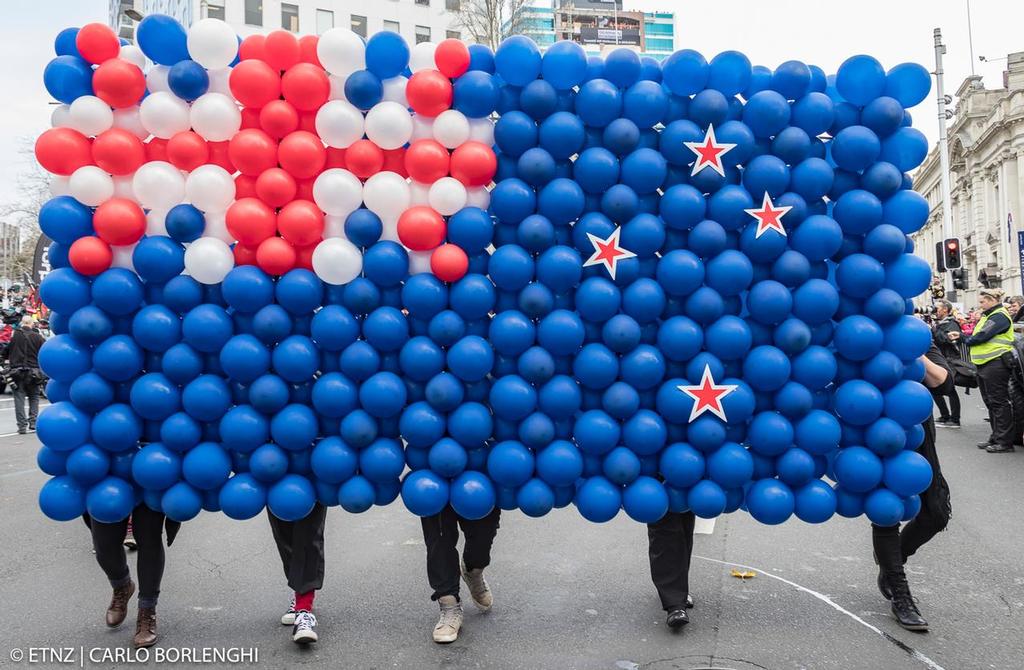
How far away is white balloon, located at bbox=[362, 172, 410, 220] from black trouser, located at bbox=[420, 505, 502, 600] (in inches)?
60.7

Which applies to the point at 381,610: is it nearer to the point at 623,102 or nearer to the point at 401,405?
the point at 401,405

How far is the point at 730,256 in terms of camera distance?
12.4 ft

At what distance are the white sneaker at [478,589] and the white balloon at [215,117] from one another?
8.45ft

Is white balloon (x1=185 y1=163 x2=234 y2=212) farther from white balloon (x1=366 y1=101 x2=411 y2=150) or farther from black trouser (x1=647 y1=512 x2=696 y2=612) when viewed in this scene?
black trouser (x1=647 y1=512 x2=696 y2=612)

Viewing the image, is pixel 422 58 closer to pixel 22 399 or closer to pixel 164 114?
pixel 164 114

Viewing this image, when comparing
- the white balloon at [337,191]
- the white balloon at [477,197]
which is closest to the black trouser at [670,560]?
the white balloon at [477,197]

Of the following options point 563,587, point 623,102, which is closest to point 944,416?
point 563,587

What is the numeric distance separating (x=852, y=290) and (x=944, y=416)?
379 inches

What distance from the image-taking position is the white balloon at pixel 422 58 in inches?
155

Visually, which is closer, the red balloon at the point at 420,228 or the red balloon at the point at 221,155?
the red balloon at the point at 420,228

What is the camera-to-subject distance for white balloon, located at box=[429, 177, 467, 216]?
3.79 metres

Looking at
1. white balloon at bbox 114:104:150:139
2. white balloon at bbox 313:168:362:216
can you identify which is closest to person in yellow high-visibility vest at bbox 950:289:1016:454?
white balloon at bbox 313:168:362:216

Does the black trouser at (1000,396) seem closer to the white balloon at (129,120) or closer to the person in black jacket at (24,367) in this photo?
the white balloon at (129,120)

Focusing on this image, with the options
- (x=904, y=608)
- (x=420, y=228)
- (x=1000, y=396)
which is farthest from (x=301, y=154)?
(x=1000, y=396)
